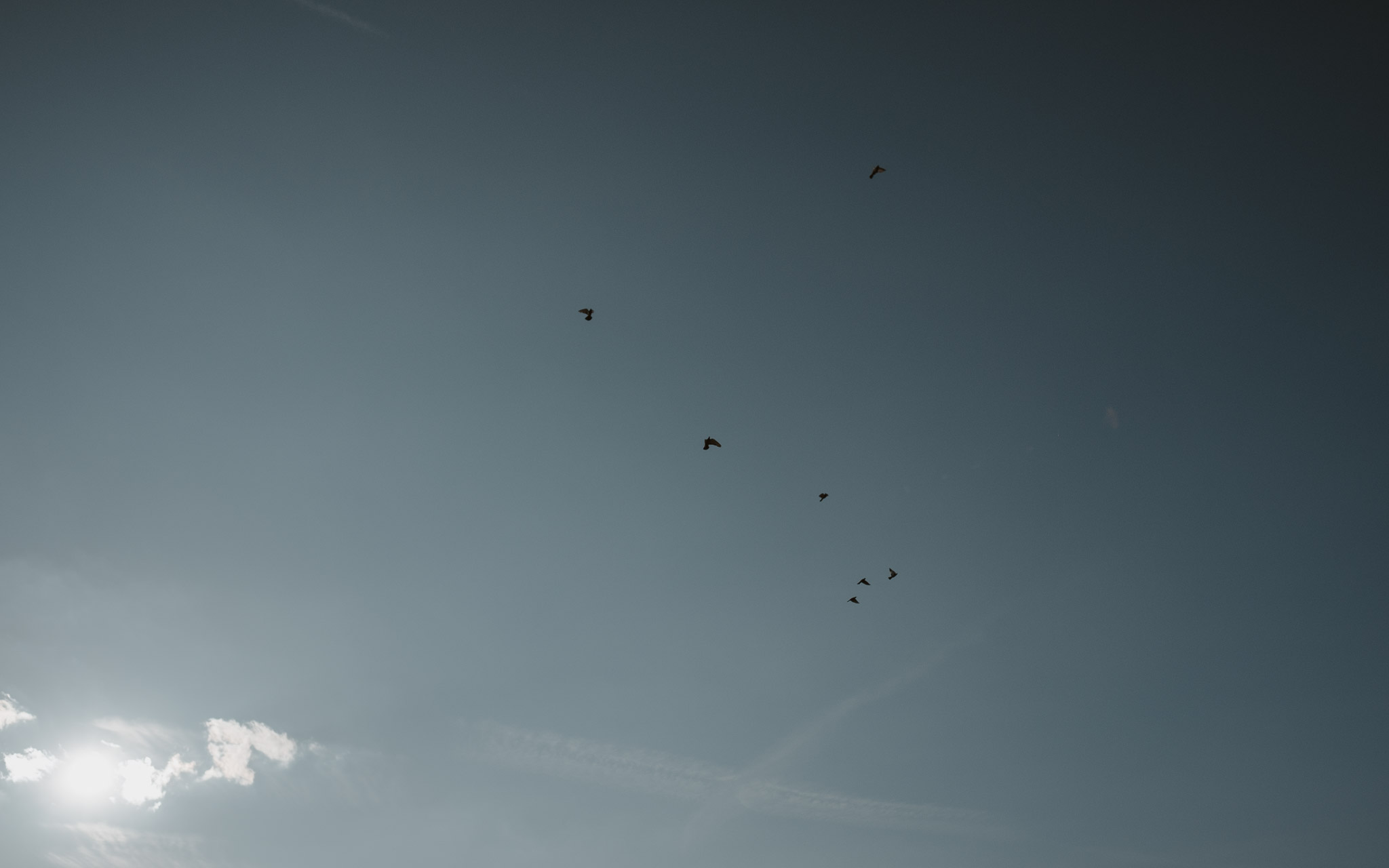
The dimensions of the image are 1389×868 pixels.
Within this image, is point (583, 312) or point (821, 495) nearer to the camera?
point (583, 312)

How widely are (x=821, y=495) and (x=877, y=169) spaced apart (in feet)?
84.4

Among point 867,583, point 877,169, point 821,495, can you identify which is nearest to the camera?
point 877,169

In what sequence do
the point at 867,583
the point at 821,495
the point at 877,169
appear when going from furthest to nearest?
the point at 867,583, the point at 821,495, the point at 877,169

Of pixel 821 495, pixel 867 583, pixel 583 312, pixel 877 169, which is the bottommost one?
pixel 867 583

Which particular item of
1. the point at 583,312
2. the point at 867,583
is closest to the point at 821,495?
the point at 867,583

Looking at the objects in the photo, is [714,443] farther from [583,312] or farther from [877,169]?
[877,169]

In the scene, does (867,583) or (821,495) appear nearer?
(821,495)

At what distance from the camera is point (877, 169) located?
136 feet

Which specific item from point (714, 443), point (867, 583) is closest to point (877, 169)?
point (714, 443)

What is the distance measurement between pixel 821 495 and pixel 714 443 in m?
10.2

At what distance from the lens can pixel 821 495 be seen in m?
45.2

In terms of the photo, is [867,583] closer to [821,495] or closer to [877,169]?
[821,495]

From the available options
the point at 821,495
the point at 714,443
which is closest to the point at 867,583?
the point at 821,495

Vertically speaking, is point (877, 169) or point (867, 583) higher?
point (877, 169)
